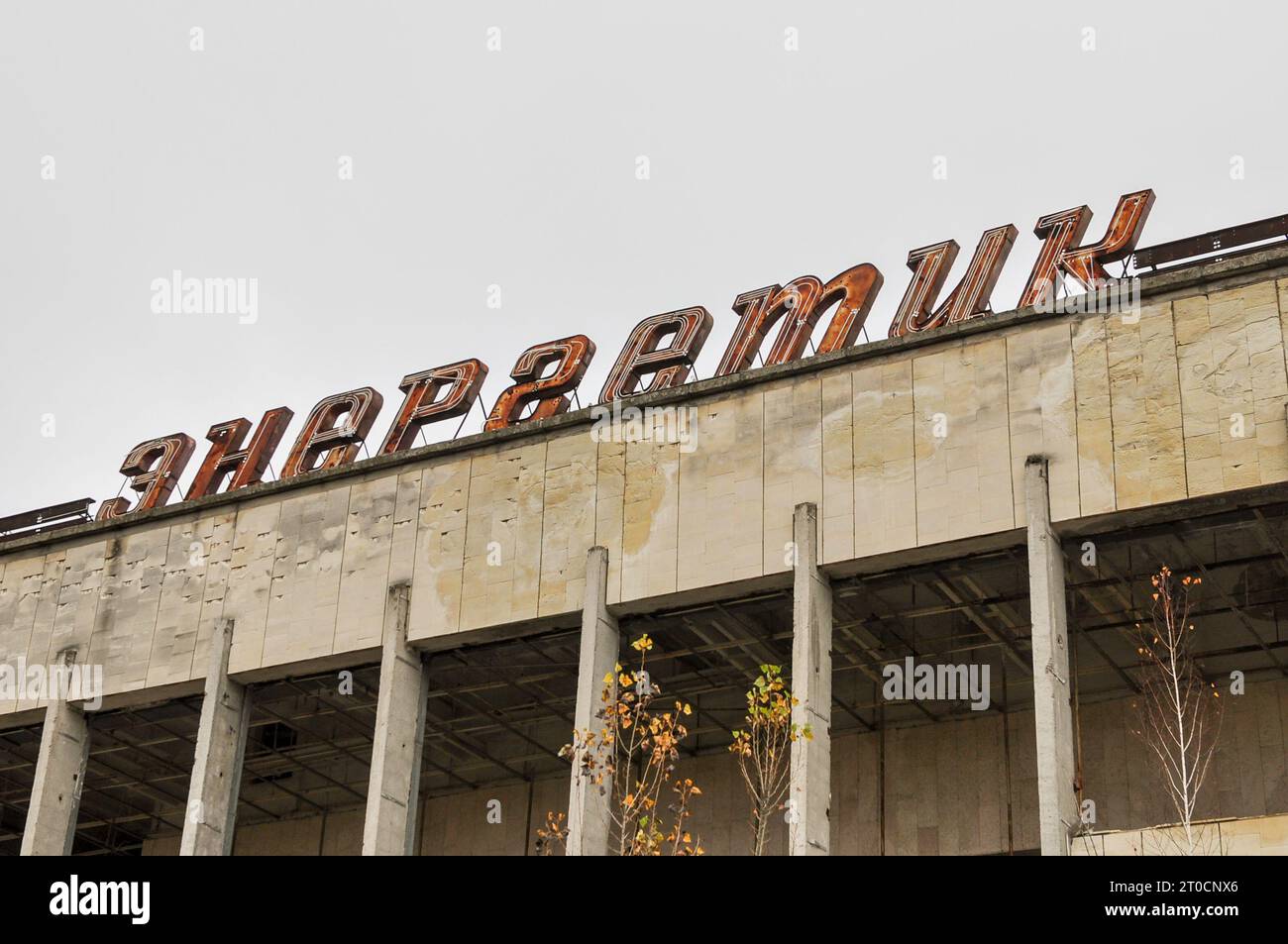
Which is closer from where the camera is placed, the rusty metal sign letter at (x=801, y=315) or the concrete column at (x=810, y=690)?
the concrete column at (x=810, y=690)

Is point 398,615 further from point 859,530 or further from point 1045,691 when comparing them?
point 1045,691

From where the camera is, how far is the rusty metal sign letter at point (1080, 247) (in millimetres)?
35438

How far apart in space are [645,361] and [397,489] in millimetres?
7028

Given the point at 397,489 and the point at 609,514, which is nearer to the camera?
the point at 609,514

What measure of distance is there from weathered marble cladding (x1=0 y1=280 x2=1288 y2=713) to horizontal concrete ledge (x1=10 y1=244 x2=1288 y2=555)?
17 cm

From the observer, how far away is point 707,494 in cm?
3662

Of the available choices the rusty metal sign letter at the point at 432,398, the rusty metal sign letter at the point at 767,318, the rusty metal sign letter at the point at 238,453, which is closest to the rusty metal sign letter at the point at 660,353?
the rusty metal sign letter at the point at 767,318

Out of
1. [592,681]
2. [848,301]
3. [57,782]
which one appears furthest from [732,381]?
[57,782]

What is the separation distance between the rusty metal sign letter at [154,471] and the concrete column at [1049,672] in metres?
25.0

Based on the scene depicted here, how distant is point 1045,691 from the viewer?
102 feet

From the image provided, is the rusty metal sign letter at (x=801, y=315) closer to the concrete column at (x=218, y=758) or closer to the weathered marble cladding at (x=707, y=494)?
the weathered marble cladding at (x=707, y=494)

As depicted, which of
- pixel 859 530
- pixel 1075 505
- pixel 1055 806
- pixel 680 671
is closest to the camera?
pixel 1055 806
